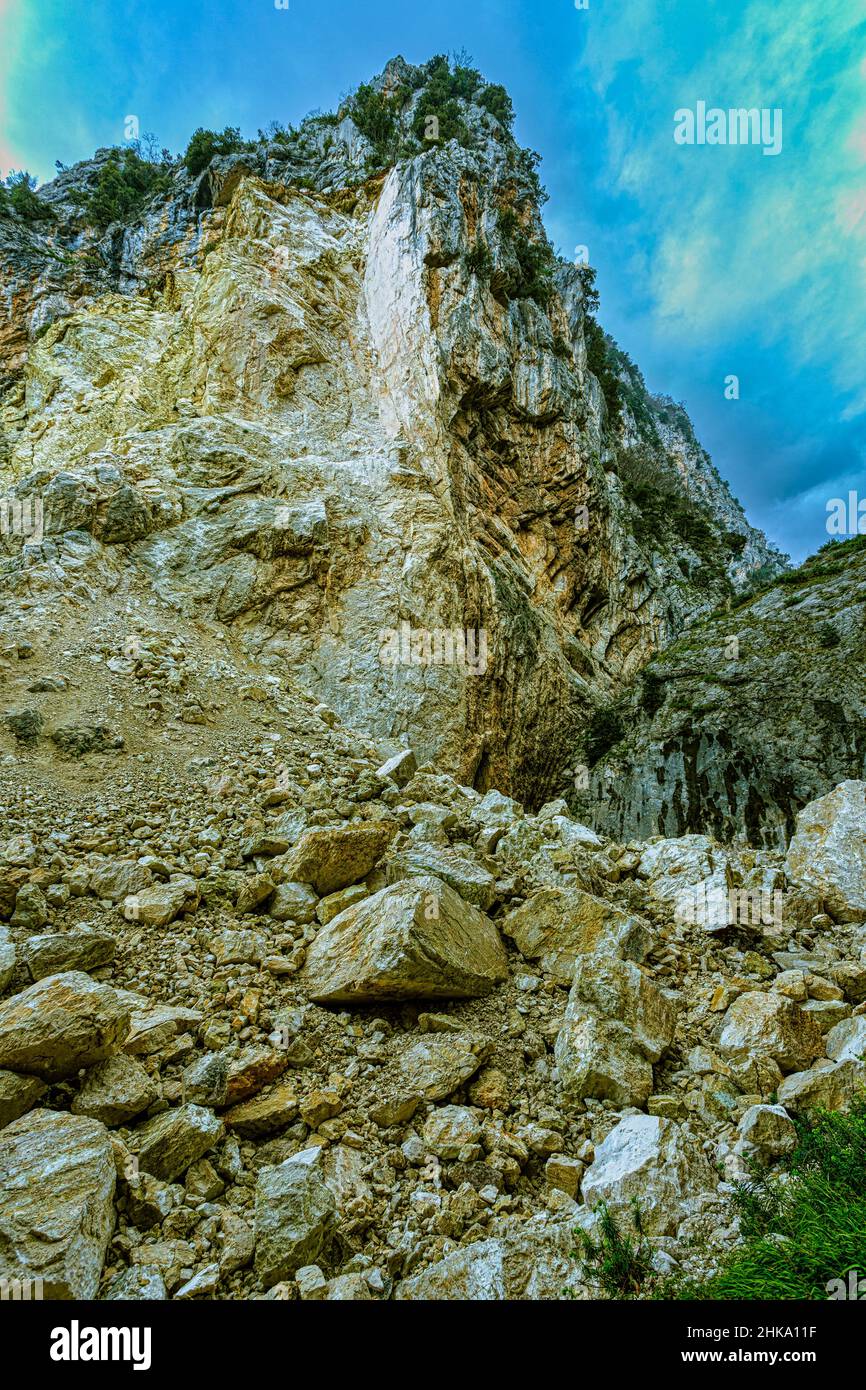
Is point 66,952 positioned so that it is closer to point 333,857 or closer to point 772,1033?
point 333,857

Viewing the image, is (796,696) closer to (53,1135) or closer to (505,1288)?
(505,1288)

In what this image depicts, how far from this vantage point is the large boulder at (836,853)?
23.4 feet

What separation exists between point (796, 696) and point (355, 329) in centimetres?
1741

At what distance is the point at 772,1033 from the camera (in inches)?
193

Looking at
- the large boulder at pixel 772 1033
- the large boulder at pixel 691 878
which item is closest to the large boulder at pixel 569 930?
the large boulder at pixel 691 878

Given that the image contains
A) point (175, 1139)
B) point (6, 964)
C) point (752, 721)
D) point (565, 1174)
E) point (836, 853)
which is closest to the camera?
point (175, 1139)

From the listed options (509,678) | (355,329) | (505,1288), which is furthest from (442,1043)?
(355,329)

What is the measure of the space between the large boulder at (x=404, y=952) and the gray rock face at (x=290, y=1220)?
1.50 meters

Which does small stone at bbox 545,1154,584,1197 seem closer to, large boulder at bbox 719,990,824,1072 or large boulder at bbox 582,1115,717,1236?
large boulder at bbox 582,1115,717,1236

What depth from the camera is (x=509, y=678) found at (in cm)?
1636

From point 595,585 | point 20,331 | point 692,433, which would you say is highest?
point 692,433

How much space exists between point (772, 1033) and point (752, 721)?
10482 mm

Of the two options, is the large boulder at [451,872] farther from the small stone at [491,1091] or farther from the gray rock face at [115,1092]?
the gray rock face at [115,1092]

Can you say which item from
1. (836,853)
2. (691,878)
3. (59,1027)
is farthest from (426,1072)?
(836,853)
